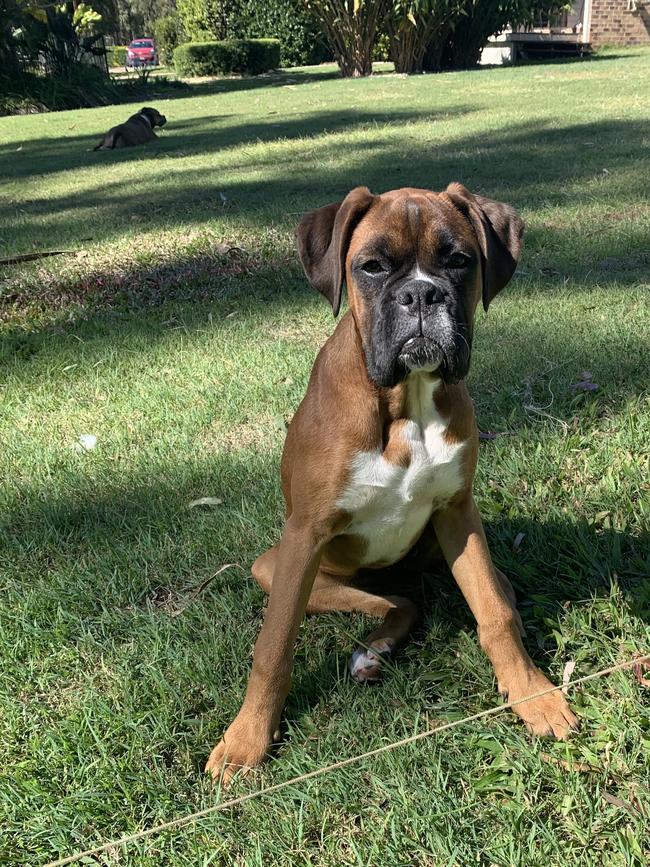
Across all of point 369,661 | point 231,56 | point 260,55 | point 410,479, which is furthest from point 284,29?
point 369,661

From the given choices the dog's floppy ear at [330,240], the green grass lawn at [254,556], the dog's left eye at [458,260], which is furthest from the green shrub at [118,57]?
the dog's left eye at [458,260]

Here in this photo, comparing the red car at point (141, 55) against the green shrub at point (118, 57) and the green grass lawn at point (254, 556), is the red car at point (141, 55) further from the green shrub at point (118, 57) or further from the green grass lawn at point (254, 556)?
the green grass lawn at point (254, 556)

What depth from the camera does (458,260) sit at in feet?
8.06

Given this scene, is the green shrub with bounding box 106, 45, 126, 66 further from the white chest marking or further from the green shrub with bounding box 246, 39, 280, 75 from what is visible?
the white chest marking

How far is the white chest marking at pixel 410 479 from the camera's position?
240 centimetres

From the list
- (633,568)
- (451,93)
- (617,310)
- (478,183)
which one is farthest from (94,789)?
(451,93)

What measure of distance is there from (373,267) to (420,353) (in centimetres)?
34

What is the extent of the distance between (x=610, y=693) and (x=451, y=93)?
19.0m

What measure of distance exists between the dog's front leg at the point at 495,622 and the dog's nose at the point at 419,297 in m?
0.65

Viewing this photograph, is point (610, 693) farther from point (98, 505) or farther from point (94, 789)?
point (98, 505)

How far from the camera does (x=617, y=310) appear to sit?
5.12 m

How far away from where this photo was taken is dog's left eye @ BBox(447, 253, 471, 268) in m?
2.44

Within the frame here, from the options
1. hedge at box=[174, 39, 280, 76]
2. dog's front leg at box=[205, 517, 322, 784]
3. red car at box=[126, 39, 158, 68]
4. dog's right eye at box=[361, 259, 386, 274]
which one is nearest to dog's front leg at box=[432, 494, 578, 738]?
dog's front leg at box=[205, 517, 322, 784]

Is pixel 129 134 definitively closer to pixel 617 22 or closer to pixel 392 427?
pixel 392 427
